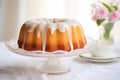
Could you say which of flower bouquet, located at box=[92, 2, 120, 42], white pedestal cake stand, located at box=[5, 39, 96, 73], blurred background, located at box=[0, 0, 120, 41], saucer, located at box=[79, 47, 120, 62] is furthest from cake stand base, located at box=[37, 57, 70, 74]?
blurred background, located at box=[0, 0, 120, 41]

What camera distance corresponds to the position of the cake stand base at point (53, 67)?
3.25 feet

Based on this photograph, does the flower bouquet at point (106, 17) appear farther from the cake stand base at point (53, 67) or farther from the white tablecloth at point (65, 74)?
the cake stand base at point (53, 67)

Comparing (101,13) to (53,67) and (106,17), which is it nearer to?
(106,17)

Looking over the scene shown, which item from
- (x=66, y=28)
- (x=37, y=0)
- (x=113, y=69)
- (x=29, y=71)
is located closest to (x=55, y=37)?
(x=66, y=28)

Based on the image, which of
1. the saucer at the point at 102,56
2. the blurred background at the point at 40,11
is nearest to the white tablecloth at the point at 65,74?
the saucer at the point at 102,56

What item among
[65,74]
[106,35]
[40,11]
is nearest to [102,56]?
[106,35]

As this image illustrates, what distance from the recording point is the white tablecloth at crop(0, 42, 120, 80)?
93cm

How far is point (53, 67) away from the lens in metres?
1.01

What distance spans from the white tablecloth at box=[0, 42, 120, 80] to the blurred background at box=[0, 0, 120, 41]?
36.9 inches

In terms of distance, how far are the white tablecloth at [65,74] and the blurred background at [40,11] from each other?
0.94 meters

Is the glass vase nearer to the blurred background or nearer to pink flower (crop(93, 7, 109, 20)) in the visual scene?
pink flower (crop(93, 7, 109, 20))

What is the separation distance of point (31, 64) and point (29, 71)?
10 centimetres

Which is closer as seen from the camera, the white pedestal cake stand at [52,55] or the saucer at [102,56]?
the white pedestal cake stand at [52,55]

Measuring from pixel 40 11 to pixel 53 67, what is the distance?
117 cm
